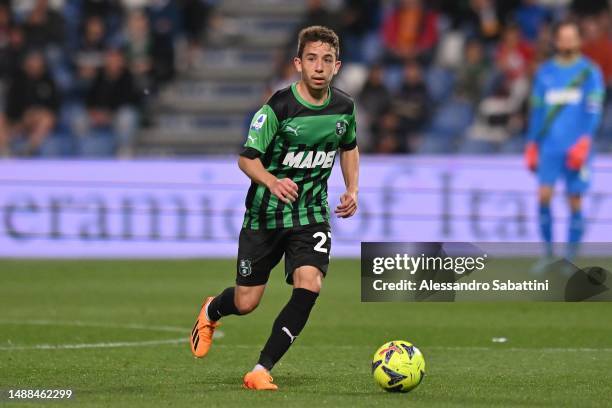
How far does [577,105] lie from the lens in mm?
15281

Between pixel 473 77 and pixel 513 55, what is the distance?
650 mm

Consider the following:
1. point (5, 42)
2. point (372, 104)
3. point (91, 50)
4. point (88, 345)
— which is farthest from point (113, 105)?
point (88, 345)

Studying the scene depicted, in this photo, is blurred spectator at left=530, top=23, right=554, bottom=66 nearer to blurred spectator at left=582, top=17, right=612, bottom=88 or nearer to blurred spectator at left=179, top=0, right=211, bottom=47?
blurred spectator at left=582, top=17, right=612, bottom=88

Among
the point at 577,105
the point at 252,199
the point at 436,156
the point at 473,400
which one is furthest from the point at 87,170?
the point at 473,400

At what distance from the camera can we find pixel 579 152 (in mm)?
14984

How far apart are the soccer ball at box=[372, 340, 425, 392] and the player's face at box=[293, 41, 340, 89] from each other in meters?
1.56

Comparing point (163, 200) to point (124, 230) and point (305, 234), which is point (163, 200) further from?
point (305, 234)

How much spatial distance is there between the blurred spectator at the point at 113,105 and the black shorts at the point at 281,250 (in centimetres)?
1305

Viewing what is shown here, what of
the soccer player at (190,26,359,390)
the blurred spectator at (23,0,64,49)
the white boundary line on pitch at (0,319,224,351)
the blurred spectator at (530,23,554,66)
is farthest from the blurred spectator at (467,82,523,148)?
the soccer player at (190,26,359,390)

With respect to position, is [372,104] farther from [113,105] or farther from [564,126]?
[564,126]

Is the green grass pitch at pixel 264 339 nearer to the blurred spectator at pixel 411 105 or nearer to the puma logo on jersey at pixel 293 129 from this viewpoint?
the puma logo on jersey at pixel 293 129

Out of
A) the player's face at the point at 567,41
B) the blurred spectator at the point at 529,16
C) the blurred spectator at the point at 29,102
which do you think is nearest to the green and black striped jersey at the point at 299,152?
the player's face at the point at 567,41

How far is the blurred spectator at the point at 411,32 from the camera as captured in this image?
67.9 feet

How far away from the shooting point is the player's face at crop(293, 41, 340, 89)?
25.4 ft
